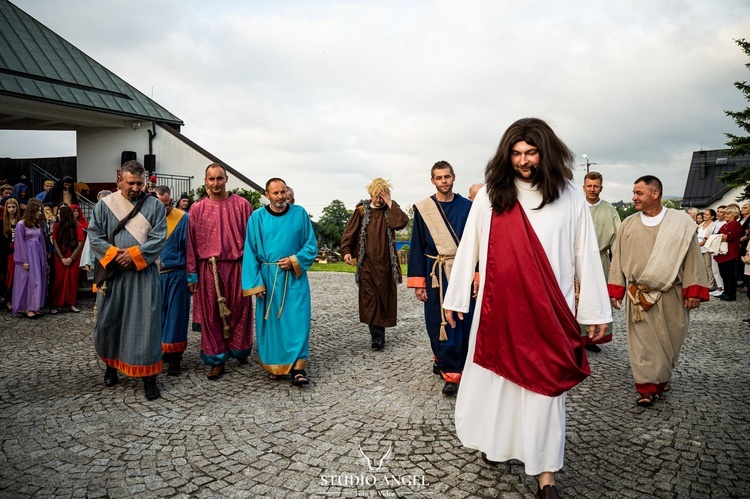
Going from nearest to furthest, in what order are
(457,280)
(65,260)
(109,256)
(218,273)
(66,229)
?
(457,280) < (109,256) < (218,273) < (65,260) < (66,229)

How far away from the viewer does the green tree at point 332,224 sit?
26.8 meters

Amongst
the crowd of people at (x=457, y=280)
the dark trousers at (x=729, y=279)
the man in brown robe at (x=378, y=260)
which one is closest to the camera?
the crowd of people at (x=457, y=280)

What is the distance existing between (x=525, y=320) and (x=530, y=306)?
0.09 m

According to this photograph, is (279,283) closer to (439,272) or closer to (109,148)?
(439,272)

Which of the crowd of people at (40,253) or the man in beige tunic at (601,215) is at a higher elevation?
the man in beige tunic at (601,215)

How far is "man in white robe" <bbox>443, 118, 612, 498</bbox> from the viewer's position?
272 cm

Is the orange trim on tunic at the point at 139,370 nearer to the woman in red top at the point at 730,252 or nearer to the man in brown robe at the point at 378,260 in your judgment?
the man in brown robe at the point at 378,260

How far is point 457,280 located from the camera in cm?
320

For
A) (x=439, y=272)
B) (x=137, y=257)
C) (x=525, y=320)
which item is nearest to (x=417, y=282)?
(x=439, y=272)

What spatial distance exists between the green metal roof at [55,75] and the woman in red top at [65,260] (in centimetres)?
765

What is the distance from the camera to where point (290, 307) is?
16.4 feet

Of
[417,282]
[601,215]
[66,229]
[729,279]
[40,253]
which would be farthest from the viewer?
[729,279]

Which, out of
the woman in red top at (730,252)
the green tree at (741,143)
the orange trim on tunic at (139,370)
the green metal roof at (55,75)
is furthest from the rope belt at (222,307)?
the green tree at (741,143)

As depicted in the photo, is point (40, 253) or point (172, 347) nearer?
point (172, 347)
